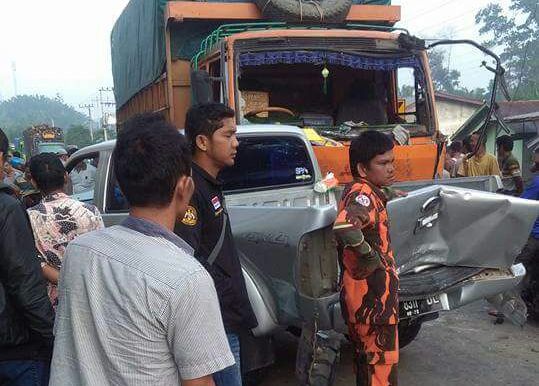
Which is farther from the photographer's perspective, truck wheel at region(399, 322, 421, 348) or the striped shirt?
truck wheel at region(399, 322, 421, 348)

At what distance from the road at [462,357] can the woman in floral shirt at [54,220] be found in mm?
2001

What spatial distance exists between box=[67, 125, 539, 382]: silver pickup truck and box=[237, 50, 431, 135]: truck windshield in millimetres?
2759

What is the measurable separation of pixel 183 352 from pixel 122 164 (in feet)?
1.59

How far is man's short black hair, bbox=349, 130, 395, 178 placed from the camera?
10.1 feet

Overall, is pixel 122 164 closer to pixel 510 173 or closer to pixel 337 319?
pixel 337 319

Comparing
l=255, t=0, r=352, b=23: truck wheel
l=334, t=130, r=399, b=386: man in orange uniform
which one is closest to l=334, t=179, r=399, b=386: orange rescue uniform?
l=334, t=130, r=399, b=386: man in orange uniform

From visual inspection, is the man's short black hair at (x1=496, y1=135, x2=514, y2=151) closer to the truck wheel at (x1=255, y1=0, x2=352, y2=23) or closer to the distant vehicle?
the truck wheel at (x1=255, y1=0, x2=352, y2=23)

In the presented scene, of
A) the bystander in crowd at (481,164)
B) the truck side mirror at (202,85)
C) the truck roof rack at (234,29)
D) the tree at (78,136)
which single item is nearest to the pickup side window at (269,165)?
the truck side mirror at (202,85)

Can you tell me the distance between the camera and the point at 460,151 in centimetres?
990

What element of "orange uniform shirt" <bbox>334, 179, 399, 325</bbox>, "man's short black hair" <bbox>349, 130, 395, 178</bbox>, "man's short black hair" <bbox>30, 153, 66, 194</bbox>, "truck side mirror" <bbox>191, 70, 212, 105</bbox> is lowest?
"orange uniform shirt" <bbox>334, 179, 399, 325</bbox>

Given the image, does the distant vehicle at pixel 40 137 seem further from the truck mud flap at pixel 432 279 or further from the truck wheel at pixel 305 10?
the truck mud flap at pixel 432 279

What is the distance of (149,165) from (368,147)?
1854mm

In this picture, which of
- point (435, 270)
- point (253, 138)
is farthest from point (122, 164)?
point (253, 138)

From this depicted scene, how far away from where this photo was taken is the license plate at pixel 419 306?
11.3 ft
